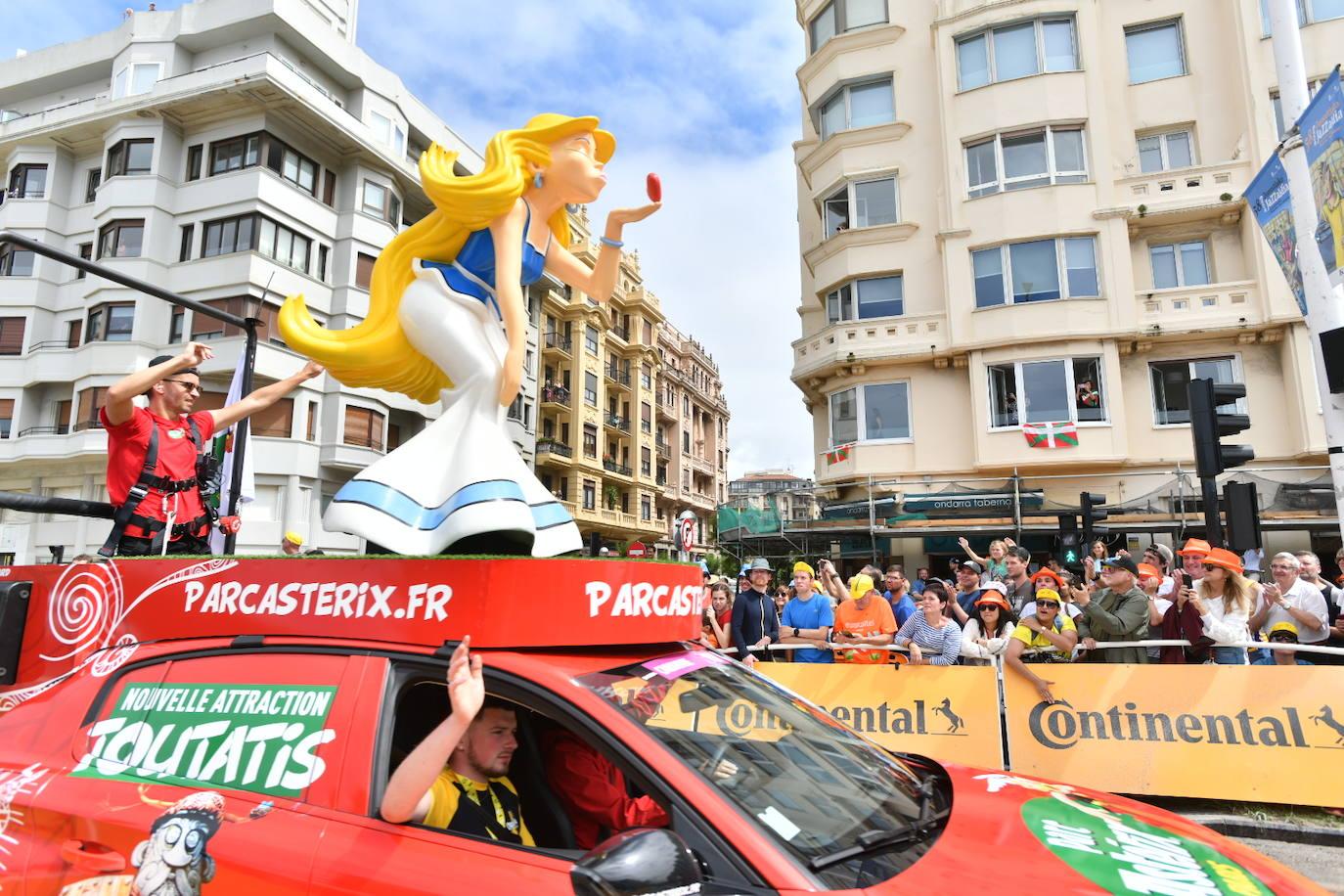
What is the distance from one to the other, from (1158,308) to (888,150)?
752 centimetres

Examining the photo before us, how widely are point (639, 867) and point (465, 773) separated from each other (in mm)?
959

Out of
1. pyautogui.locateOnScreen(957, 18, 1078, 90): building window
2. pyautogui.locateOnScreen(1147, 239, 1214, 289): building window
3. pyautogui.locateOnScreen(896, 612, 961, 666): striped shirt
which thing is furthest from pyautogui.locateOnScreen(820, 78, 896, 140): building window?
pyautogui.locateOnScreen(896, 612, 961, 666): striped shirt

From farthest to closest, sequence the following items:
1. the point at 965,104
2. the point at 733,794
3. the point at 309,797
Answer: the point at 965,104
the point at 309,797
the point at 733,794

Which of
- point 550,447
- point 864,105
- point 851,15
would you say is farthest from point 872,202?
point 550,447

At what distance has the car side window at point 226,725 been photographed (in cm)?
245

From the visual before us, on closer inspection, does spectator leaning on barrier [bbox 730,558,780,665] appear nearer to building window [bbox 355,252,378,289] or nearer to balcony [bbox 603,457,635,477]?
building window [bbox 355,252,378,289]

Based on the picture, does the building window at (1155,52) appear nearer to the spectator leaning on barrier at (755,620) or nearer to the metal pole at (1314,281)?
the metal pole at (1314,281)

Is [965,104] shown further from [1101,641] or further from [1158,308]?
[1101,641]

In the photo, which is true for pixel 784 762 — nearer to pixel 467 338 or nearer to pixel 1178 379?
pixel 467 338

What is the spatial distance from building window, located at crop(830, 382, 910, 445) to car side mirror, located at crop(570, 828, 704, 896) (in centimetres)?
1893

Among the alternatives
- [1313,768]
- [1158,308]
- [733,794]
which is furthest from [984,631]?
[1158,308]

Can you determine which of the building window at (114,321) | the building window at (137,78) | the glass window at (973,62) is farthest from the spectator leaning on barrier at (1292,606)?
the building window at (137,78)

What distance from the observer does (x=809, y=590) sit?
8352mm

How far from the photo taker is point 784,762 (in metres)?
2.56
